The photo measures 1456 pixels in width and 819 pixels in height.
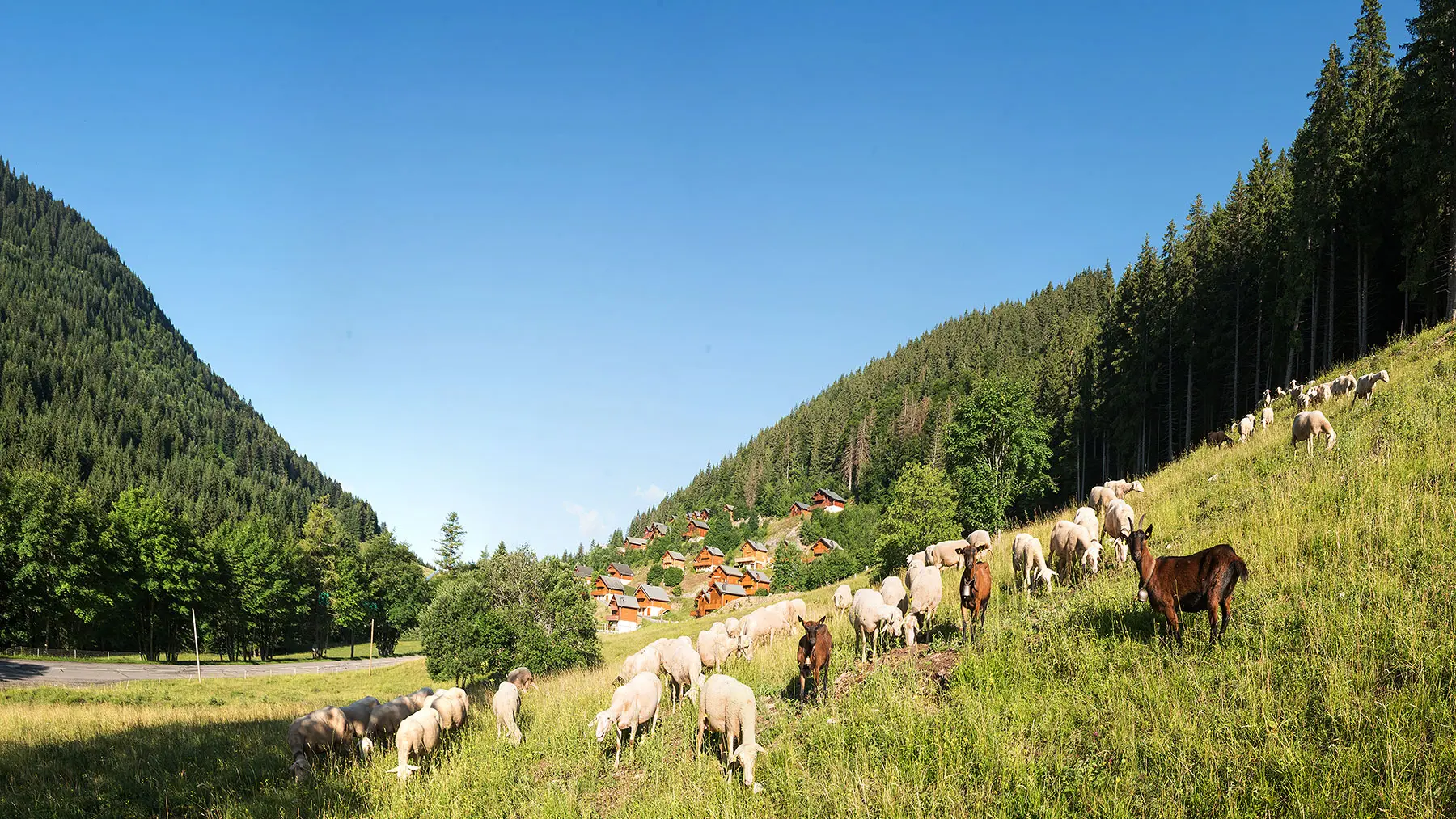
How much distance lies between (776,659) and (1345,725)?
10.5 metres

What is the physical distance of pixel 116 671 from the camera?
144ft

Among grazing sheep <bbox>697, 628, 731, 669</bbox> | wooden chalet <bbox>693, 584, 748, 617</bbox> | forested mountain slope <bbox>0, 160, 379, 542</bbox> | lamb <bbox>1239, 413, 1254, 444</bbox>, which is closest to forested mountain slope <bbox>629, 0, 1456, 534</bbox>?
lamb <bbox>1239, 413, 1254, 444</bbox>

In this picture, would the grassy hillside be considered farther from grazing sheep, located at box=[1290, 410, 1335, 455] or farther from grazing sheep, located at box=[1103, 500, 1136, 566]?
grazing sheep, located at box=[1290, 410, 1335, 455]

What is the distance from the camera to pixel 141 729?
15.6 metres

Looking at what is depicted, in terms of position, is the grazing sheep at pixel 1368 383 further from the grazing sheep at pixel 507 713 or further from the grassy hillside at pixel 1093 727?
the grazing sheep at pixel 507 713

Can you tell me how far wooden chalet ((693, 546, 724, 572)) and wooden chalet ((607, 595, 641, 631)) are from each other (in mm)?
26047

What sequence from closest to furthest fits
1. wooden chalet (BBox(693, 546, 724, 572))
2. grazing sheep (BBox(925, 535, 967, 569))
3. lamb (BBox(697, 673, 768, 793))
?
lamb (BBox(697, 673, 768, 793)) < grazing sheep (BBox(925, 535, 967, 569)) < wooden chalet (BBox(693, 546, 724, 572))

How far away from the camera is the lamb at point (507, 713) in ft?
41.4

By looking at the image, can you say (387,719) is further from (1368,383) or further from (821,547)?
(821,547)

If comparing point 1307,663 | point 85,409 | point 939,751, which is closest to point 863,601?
point 939,751

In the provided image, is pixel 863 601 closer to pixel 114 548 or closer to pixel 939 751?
pixel 939 751

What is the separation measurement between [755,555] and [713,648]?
114 meters

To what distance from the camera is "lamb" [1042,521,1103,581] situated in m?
13.1

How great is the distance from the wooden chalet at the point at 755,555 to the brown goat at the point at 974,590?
4602 inches
